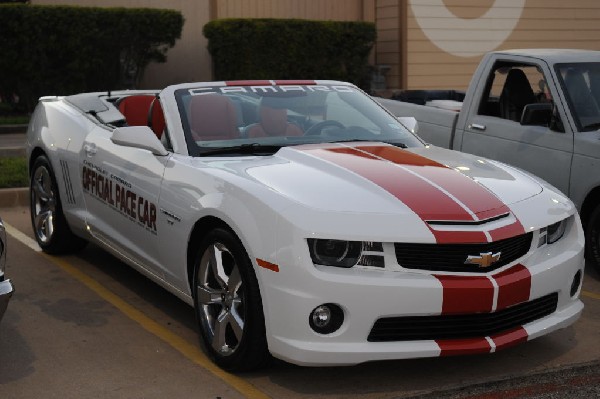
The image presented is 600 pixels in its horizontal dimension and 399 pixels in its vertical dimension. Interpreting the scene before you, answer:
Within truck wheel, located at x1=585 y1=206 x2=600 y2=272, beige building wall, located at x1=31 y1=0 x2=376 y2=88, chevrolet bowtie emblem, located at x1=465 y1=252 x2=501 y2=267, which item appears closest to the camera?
chevrolet bowtie emblem, located at x1=465 y1=252 x2=501 y2=267

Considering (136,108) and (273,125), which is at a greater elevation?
(273,125)

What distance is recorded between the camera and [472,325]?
16.3 feet

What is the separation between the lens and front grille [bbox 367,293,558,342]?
15.8 ft

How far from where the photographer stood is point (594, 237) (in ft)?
24.1

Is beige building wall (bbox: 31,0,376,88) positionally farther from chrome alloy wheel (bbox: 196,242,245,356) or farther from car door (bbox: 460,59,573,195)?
chrome alloy wheel (bbox: 196,242,245,356)

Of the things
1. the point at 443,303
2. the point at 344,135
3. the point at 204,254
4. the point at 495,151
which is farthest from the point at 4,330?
the point at 495,151

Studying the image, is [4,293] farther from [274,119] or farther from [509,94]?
[509,94]

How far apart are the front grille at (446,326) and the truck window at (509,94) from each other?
145 inches

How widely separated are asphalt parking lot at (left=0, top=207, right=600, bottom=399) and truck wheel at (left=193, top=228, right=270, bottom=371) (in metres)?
0.13

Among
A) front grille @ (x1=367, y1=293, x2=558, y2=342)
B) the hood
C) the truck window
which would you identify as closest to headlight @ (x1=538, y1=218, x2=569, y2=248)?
the hood

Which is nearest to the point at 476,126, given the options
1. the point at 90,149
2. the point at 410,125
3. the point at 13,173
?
the point at 410,125

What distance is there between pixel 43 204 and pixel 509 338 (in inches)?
177

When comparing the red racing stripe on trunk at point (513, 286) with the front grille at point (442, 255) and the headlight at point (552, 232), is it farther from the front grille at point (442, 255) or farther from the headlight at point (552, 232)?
the headlight at point (552, 232)

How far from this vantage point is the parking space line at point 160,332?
5105 millimetres
